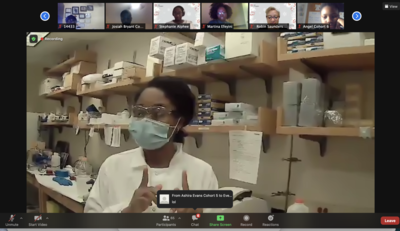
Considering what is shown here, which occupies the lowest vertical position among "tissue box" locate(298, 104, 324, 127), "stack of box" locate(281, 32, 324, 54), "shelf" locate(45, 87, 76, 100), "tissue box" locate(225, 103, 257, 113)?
"tissue box" locate(298, 104, 324, 127)

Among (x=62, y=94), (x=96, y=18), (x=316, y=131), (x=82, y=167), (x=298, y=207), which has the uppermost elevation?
(x=96, y=18)

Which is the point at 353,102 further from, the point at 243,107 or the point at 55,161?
the point at 55,161

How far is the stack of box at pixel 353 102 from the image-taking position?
0.78 metres

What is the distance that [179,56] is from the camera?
844 mm

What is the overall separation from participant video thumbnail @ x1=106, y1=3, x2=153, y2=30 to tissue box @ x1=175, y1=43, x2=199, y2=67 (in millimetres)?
105

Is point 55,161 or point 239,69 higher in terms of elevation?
point 239,69

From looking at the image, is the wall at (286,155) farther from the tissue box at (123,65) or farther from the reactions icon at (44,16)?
the reactions icon at (44,16)

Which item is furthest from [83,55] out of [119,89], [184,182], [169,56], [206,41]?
[184,182]

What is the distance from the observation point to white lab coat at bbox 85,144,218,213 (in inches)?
31.8

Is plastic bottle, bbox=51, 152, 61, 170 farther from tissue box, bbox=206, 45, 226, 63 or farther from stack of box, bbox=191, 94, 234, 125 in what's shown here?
tissue box, bbox=206, 45, 226, 63

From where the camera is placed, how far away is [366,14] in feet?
2.62

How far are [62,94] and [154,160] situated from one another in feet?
1.06

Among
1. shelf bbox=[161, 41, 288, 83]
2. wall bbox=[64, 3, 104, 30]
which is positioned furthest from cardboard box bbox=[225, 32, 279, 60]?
wall bbox=[64, 3, 104, 30]
